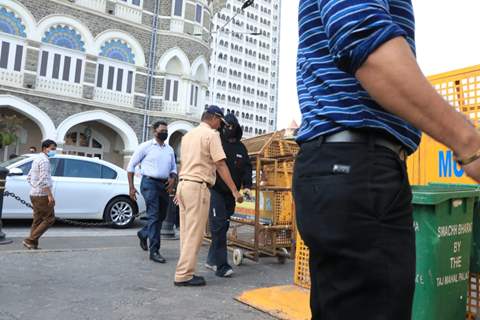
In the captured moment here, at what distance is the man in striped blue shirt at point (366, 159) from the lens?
1089 millimetres

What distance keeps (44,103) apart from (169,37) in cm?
760

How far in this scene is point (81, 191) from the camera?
30.7 ft

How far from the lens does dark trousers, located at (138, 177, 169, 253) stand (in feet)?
18.0

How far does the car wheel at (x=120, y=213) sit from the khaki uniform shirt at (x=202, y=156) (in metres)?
5.53

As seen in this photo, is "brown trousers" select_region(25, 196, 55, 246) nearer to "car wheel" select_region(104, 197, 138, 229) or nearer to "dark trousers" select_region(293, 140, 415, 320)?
"car wheel" select_region(104, 197, 138, 229)

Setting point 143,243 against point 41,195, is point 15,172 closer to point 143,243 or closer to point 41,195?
point 41,195

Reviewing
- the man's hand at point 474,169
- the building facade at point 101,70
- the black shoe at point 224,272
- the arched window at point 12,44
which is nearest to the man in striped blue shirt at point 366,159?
the man's hand at point 474,169

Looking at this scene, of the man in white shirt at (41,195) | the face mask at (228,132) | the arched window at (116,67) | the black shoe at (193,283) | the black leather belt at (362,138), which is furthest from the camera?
the arched window at (116,67)

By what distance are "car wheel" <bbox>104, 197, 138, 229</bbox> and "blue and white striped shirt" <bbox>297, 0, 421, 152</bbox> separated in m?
8.84

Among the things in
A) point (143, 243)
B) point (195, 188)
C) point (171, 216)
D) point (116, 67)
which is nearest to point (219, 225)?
point (195, 188)

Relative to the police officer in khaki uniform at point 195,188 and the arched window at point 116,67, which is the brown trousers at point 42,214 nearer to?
the police officer in khaki uniform at point 195,188

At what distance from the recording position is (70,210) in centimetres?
927

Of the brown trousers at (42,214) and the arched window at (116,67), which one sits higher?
the arched window at (116,67)

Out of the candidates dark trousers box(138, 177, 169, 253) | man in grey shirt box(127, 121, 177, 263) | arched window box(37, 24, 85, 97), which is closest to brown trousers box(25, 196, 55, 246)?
man in grey shirt box(127, 121, 177, 263)
